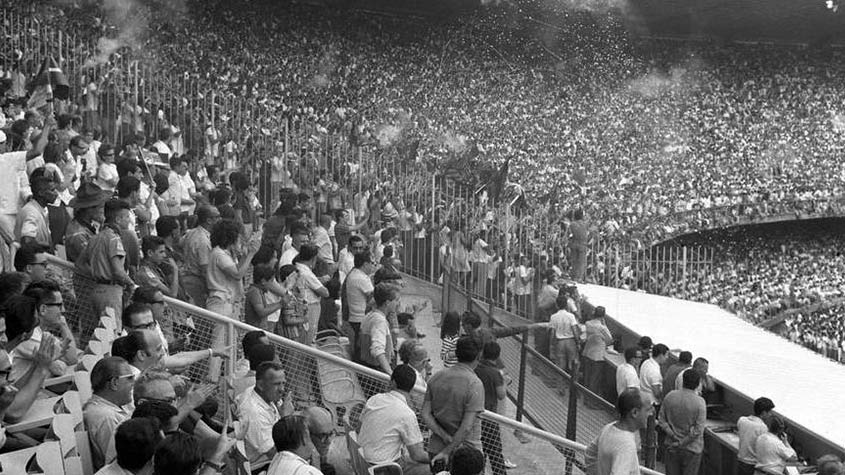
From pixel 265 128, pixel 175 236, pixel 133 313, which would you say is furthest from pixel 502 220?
pixel 133 313

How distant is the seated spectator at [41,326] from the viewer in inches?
207

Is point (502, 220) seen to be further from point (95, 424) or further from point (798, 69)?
point (798, 69)

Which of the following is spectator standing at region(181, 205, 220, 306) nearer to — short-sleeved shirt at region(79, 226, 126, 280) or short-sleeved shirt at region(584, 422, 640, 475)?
short-sleeved shirt at region(79, 226, 126, 280)

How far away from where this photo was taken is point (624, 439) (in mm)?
5742

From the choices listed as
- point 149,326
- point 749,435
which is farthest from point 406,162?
point 149,326

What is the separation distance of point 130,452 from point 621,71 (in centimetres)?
2823

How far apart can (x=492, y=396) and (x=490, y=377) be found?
159 mm

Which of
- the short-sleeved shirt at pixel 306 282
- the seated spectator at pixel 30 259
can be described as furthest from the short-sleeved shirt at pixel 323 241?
the seated spectator at pixel 30 259

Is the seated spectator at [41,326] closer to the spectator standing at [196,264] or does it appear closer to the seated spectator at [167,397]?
the seated spectator at [167,397]

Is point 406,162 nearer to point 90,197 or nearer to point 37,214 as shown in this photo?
point 37,214

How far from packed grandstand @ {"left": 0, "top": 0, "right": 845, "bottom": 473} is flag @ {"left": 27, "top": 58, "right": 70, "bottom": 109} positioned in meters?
0.04

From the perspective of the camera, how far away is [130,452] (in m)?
4.03

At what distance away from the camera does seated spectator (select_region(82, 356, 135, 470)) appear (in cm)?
469

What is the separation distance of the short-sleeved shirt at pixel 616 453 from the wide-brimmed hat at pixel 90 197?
363 centimetres
